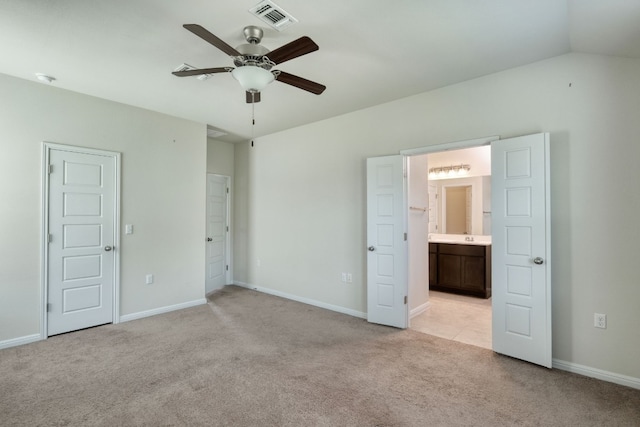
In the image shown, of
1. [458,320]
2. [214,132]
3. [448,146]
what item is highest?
[214,132]

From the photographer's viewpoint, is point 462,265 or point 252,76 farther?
point 462,265

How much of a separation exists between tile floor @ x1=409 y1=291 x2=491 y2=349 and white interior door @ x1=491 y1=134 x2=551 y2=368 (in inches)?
16.9

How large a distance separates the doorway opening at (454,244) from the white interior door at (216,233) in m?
3.48

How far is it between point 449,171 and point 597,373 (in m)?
4.01

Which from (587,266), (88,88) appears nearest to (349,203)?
(587,266)

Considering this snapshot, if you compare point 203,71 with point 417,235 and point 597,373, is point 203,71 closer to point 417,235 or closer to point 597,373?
point 417,235

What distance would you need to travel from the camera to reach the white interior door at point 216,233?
5.57 meters

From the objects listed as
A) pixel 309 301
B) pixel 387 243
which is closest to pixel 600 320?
pixel 387 243

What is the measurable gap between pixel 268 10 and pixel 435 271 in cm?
486

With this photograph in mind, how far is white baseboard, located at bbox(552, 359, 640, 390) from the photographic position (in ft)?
8.01

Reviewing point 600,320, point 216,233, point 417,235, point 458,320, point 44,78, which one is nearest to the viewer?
point 600,320

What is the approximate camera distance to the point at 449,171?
5965 millimetres

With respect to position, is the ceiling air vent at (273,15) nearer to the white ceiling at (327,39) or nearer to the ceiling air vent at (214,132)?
the white ceiling at (327,39)

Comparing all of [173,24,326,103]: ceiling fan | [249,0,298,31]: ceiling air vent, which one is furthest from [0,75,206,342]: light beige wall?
[249,0,298,31]: ceiling air vent
